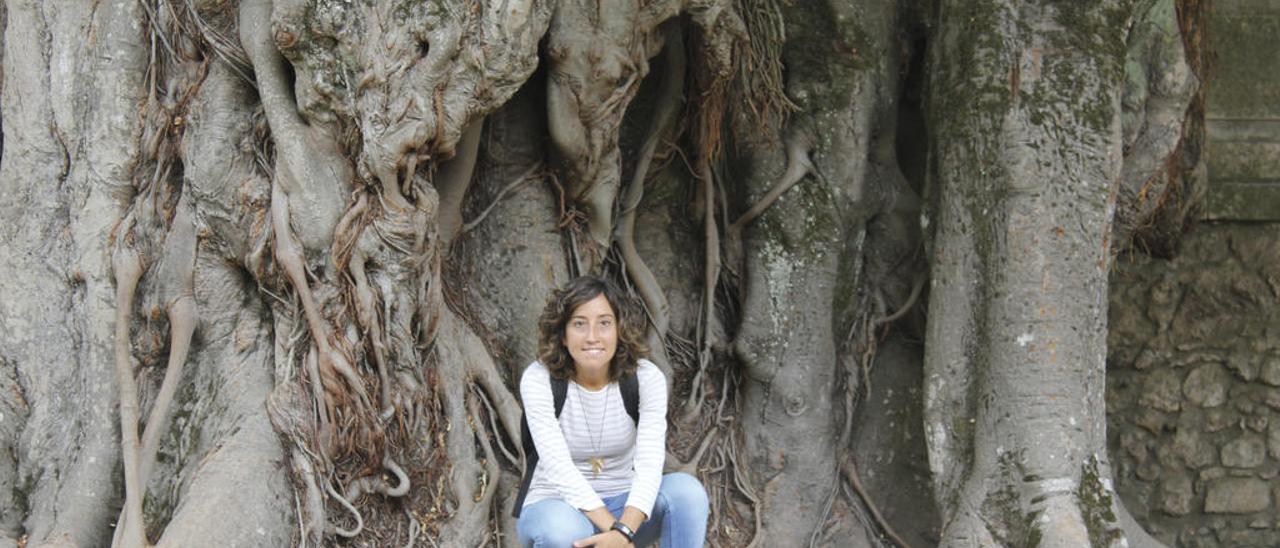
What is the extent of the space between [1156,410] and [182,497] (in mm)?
4185

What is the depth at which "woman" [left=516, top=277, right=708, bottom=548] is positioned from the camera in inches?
159

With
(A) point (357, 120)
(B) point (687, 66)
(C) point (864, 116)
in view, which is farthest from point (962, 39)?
(A) point (357, 120)

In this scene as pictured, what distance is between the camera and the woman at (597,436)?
13.3 ft

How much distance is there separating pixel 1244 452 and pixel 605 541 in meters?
3.80

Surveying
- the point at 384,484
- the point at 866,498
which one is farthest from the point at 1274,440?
the point at 384,484

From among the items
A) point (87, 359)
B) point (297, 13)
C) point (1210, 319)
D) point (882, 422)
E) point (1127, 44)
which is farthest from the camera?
point (1210, 319)

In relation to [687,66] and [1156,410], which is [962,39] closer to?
[687,66]

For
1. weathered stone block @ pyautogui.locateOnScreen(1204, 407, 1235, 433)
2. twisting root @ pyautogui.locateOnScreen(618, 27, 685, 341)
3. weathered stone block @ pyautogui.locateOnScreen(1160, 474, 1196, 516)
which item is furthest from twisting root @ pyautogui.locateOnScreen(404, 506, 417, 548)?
weathered stone block @ pyautogui.locateOnScreen(1204, 407, 1235, 433)

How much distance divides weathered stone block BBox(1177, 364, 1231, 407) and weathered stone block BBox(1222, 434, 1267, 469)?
191 mm

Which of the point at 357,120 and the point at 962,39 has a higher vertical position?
the point at 962,39

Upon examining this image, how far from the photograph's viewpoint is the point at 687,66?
17.8 feet

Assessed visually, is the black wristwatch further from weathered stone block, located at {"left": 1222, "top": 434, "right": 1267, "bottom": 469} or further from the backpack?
weathered stone block, located at {"left": 1222, "top": 434, "right": 1267, "bottom": 469}

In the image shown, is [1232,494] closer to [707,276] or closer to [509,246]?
[707,276]

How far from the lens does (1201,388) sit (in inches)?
261
